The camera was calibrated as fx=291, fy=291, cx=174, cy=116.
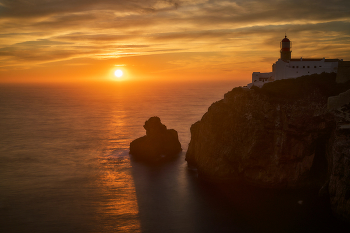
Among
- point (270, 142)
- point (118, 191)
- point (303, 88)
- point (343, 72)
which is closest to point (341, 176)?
point (270, 142)

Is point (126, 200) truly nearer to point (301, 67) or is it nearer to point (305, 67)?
point (301, 67)

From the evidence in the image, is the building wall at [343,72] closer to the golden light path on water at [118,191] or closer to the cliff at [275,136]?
the cliff at [275,136]

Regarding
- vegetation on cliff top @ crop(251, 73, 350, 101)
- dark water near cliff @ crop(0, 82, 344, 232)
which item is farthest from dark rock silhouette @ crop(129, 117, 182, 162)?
vegetation on cliff top @ crop(251, 73, 350, 101)

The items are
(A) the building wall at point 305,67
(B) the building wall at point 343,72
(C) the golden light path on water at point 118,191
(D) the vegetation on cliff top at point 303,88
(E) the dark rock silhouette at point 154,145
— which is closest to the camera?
(C) the golden light path on water at point 118,191

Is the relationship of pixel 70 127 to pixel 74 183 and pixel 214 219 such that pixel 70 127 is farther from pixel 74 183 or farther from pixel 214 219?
pixel 214 219

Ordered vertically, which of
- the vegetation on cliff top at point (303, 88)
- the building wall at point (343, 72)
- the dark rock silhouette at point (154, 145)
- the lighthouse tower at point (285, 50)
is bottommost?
the dark rock silhouette at point (154, 145)

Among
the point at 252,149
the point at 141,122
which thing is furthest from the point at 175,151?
the point at 141,122

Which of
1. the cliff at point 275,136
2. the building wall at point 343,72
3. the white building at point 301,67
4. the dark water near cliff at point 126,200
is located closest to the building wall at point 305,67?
the white building at point 301,67
